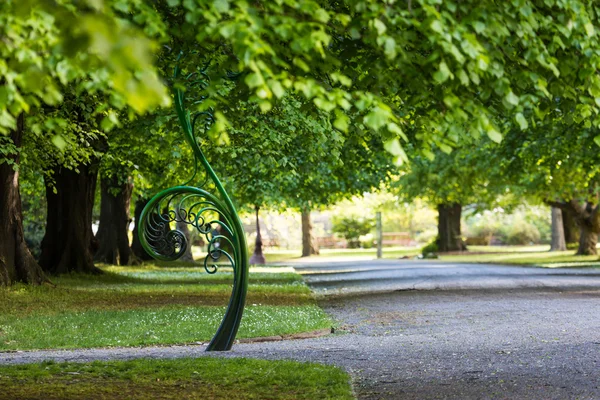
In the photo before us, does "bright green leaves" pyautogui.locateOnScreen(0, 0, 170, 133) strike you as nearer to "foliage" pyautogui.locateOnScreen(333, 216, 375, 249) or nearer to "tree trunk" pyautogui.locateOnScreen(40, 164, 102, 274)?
"tree trunk" pyautogui.locateOnScreen(40, 164, 102, 274)

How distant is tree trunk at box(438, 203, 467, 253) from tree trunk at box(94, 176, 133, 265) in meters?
24.4

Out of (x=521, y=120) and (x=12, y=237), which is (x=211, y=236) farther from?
(x=12, y=237)

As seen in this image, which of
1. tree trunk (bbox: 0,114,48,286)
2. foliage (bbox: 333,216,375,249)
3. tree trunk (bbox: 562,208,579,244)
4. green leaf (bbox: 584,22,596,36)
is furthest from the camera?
foliage (bbox: 333,216,375,249)

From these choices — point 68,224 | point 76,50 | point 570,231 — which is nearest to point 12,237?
point 68,224

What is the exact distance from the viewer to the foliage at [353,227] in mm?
74312

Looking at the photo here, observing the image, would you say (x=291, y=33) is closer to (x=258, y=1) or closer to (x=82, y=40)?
(x=258, y=1)

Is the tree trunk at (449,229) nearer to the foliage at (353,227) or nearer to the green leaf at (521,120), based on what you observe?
the foliage at (353,227)

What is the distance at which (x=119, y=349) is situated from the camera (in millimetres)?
12336

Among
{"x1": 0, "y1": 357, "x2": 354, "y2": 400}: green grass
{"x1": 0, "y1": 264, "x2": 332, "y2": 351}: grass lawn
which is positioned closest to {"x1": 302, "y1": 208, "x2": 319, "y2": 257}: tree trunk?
{"x1": 0, "y1": 264, "x2": 332, "y2": 351}: grass lawn

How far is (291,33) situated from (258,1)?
97 cm

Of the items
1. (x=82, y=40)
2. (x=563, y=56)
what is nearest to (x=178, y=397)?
(x=563, y=56)

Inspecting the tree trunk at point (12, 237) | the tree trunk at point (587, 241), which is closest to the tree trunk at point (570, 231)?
the tree trunk at point (587, 241)

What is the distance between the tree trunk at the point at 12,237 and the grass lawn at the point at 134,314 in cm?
47

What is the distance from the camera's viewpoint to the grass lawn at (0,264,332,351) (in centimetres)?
1318
